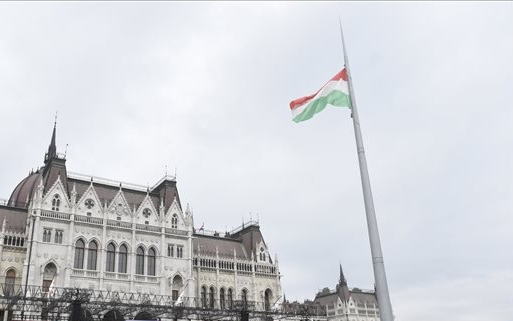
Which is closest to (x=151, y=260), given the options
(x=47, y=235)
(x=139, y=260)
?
(x=139, y=260)

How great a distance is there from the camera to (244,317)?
43812mm

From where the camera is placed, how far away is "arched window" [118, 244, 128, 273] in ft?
196

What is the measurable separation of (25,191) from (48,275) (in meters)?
14.2

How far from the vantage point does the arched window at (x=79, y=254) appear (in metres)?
56.7

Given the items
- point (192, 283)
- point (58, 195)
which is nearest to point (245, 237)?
point (192, 283)

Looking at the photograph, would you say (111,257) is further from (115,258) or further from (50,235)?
(50,235)

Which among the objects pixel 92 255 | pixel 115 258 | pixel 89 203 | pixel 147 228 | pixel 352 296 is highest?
pixel 89 203

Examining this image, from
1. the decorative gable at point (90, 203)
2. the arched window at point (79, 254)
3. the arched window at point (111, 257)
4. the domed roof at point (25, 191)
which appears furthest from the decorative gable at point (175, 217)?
the domed roof at point (25, 191)

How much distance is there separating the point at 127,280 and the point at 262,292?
2119 centimetres

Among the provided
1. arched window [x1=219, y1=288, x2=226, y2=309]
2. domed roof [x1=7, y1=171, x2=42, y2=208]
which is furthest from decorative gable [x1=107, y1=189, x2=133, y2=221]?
arched window [x1=219, y1=288, x2=226, y2=309]

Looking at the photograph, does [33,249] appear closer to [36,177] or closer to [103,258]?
[103,258]

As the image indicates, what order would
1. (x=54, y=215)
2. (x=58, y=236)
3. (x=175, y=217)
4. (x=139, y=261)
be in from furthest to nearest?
(x=175, y=217)
(x=139, y=261)
(x=54, y=215)
(x=58, y=236)

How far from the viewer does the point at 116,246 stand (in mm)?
59906

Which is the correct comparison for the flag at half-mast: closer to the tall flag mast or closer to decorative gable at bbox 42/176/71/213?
the tall flag mast
